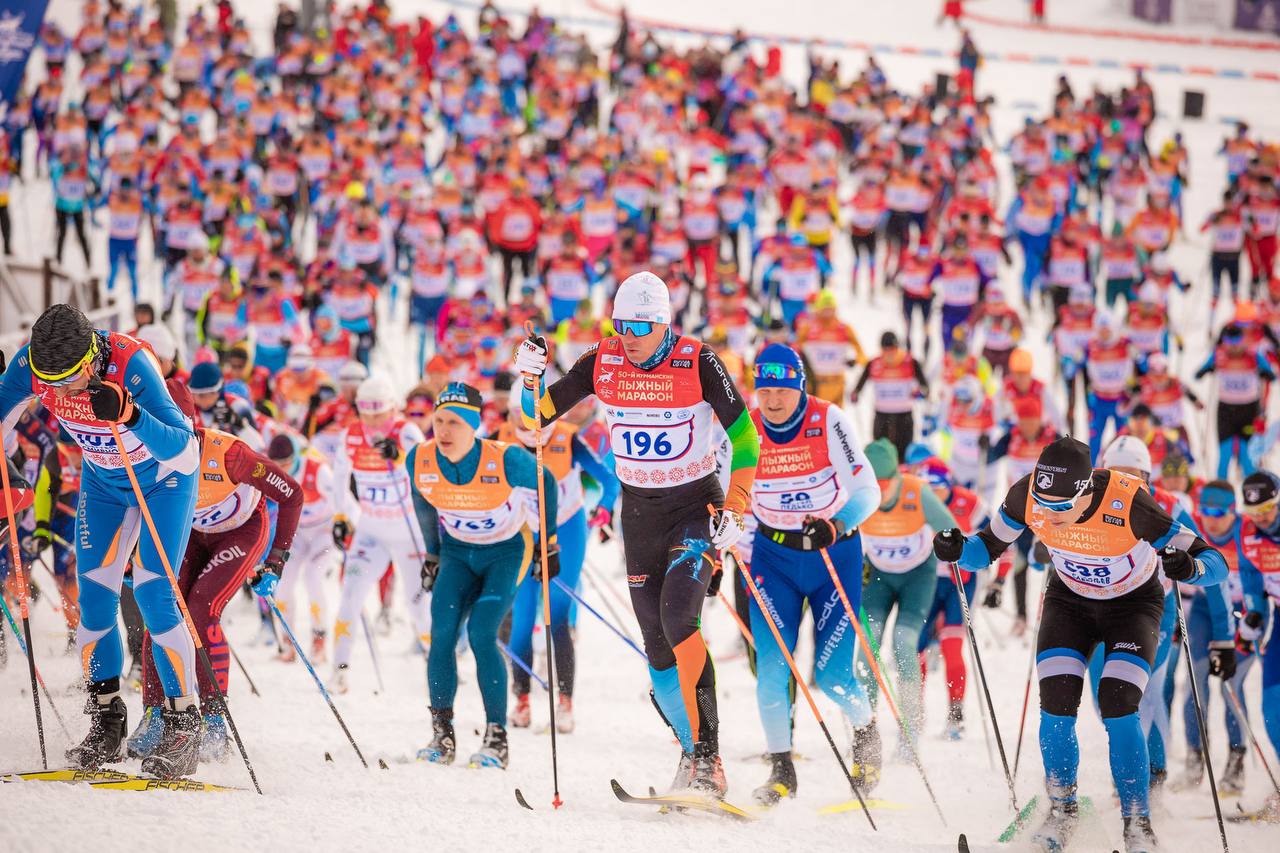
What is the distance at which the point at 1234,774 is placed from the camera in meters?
7.71

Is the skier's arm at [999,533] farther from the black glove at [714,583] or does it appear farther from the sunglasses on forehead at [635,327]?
the sunglasses on forehead at [635,327]

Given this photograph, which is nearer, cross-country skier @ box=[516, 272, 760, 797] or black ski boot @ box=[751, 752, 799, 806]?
cross-country skier @ box=[516, 272, 760, 797]

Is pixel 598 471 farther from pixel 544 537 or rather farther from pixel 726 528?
pixel 726 528

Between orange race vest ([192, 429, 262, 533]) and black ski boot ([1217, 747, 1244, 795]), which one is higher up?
orange race vest ([192, 429, 262, 533])

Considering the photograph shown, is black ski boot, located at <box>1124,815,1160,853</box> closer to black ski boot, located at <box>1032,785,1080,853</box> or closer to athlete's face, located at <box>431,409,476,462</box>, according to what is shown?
black ski boot, located at <box>1032,785,1080,853</box>

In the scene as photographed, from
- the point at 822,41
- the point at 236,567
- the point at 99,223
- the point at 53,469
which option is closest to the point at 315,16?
the point at 99,223

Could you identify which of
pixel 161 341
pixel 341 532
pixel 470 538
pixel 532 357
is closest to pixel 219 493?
pixel 470 538

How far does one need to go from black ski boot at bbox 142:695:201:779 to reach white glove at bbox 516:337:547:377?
6.60ft

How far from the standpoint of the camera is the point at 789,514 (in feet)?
21.7

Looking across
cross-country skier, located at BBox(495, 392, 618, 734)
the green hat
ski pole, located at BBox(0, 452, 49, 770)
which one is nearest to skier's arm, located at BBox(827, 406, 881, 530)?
the green hat

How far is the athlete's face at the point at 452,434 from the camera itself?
6.89 metres

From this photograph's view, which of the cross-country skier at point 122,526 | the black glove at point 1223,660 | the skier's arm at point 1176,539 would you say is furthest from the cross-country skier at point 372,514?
the black glove at point 1223,660

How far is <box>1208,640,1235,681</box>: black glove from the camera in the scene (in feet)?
22.2

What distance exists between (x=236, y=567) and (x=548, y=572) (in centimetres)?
147
